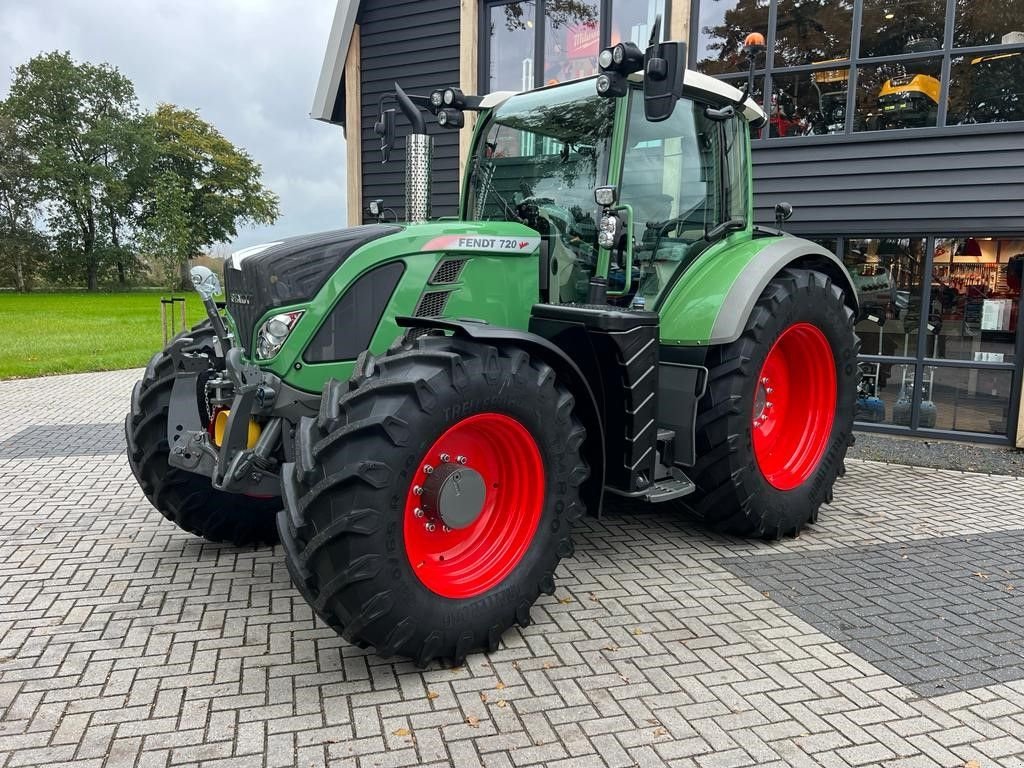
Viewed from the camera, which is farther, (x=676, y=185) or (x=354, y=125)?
(x=354, y=125)

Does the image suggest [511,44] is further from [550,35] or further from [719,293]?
[719,293]

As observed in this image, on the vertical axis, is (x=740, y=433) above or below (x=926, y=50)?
below

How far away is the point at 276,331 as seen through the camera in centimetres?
345

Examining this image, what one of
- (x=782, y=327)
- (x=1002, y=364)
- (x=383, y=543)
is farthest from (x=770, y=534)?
(x=1002, y=364)

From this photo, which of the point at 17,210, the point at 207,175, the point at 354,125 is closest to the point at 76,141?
the point at 17,210

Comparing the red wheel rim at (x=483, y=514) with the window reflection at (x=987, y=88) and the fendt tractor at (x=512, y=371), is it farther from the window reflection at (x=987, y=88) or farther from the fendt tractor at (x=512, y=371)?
the window reflection at (x=987, y=88)

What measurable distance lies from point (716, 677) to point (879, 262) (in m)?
5.68

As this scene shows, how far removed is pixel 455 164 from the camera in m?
9.89

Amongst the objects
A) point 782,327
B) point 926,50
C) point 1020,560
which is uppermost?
point 926,50

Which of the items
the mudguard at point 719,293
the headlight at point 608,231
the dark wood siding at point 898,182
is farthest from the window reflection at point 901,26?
the headlight at point 608,231

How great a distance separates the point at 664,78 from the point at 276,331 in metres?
2.03

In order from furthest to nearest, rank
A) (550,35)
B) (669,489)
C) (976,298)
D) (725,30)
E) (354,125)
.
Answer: (354,125)
(550,35)
(725,30)
(976,298)
(669,489)

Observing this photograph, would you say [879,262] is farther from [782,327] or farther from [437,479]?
[437,479]

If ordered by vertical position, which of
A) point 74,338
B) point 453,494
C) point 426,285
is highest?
point 426,285
